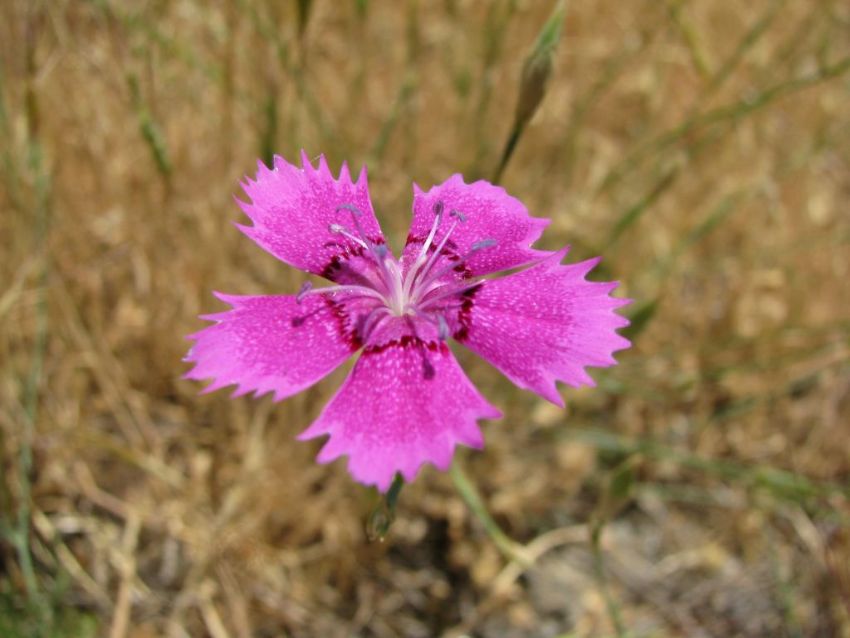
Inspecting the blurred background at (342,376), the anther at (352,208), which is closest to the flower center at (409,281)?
the anther at (352,208)

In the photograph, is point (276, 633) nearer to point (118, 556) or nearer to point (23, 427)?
point (118, 556)

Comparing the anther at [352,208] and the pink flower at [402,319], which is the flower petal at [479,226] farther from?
the anther at [352,208]

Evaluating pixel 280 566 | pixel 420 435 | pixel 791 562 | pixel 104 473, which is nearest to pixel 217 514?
pixel 280 566

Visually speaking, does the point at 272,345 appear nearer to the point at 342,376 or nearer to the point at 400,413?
the point at 400,413

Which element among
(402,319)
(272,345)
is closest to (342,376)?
(402,319)

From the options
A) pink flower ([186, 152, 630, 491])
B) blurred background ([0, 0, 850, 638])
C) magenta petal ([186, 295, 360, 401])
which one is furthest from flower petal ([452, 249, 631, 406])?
blurred background ([0, 0, 850, 638])

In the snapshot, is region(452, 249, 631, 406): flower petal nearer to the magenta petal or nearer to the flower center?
the flower center

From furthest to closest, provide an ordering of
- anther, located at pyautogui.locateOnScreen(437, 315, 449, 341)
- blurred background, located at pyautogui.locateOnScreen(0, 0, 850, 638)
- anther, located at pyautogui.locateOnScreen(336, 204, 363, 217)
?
blurred background, located at pyautogui.locateOnScreen(0, 0, 850, 638), anther, located at pyautogui.locateOnScreen(336, 204, 363, 217), anther, located at pyautogui.locateOnScreen(437, 315, 449, 341)
